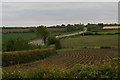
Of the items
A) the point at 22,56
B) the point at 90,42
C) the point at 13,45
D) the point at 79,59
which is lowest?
the point at 79,59

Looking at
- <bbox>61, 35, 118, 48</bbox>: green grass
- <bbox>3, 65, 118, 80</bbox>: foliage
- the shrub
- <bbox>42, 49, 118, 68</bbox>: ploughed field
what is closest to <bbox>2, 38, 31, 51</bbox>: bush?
<bbox>42, 49, 118, 68</bbox>: ploughed field

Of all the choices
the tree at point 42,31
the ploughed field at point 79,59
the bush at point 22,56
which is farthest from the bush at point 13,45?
the tree at point 42,31

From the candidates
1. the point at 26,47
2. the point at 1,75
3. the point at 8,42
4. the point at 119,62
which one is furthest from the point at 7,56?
the point at 119,62

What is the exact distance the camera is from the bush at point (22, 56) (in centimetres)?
2729

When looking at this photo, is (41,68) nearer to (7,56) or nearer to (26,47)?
(7,56)

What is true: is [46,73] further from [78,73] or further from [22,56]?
[22,56]

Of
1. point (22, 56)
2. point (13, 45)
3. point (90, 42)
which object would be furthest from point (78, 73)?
point (90, 42)

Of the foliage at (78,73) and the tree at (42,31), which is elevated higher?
the tree at (42,31)

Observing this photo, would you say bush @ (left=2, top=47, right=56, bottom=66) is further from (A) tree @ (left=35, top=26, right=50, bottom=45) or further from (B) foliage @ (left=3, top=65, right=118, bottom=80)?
(A) tree @ (left=35, top=26, right=50, bottom=45)

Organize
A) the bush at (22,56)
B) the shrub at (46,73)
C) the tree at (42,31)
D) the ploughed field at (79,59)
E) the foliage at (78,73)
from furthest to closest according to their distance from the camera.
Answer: the tree at (42,31)
the bush at (22,56)
the ploughed field at (79,59)
the shrub at (46,73)
the foliage at (78,73)

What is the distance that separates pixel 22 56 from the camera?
98.2 ft

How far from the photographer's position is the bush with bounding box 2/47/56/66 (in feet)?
89.5

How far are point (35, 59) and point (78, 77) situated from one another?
25046 millimetres

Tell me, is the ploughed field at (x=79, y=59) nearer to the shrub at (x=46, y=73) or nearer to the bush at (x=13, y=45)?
the bush at (x=13, y=45)
